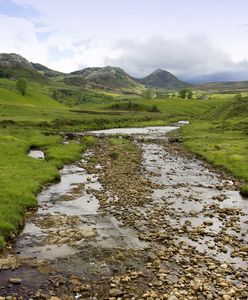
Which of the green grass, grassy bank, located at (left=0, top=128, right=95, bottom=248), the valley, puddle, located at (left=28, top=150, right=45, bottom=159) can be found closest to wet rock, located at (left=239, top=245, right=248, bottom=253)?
the valley

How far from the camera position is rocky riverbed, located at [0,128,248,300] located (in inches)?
722

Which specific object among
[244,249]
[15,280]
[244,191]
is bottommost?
[244,191]

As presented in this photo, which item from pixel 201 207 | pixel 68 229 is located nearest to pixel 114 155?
pixel 201 207

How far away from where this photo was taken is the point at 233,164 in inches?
2094

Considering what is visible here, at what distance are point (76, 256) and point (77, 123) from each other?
102 metres

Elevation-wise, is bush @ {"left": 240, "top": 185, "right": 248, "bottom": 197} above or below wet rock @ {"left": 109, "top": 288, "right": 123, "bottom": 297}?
below

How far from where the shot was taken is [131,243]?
78.6 feet

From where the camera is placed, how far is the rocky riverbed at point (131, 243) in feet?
60.2

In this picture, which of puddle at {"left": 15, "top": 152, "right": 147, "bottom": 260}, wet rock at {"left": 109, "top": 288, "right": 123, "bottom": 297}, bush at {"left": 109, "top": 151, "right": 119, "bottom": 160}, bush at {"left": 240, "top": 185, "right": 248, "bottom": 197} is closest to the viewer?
wet rock at {"left": 109, "top": 288, "right": 123, "bottom": 297}

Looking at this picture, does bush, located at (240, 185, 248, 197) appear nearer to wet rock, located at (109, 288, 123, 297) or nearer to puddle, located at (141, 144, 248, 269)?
Answer: puddle, located at (141, 144, 248, 269)

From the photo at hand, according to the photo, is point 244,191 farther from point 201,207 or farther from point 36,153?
point 36,153

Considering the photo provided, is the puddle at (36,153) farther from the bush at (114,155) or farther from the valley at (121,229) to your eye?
the bush at (114,155)

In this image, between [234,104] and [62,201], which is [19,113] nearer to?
[234,104]

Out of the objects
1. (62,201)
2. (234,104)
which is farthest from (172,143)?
(234,104)
